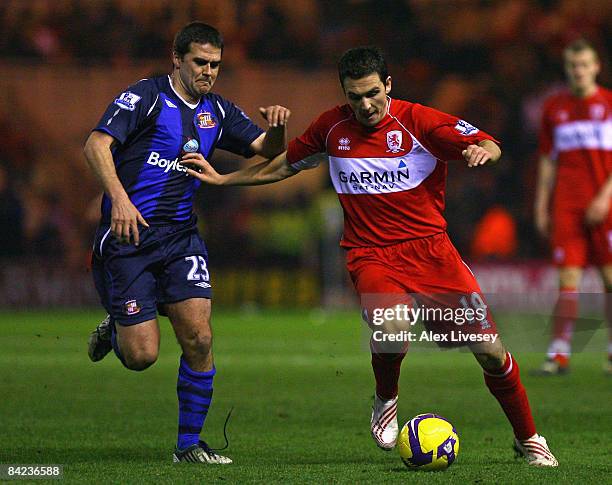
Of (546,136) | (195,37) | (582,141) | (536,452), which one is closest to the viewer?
(536,452)

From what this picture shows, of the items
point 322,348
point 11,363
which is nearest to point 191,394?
point 11,363

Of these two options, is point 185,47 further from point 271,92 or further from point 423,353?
point 271,92

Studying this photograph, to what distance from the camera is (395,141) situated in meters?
5.75

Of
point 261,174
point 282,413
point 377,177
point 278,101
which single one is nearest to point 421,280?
point 377,177

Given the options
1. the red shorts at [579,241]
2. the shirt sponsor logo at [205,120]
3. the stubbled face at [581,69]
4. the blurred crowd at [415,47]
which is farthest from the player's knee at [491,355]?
the blurred crowd at [415,47]

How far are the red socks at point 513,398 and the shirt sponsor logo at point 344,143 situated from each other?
4.26 feet

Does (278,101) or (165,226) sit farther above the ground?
(278,101)

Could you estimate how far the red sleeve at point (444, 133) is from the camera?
5449 mm

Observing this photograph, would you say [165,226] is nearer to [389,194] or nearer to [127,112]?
[127,112]

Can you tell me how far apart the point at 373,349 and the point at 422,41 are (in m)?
15.7

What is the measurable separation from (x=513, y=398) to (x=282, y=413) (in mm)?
2311

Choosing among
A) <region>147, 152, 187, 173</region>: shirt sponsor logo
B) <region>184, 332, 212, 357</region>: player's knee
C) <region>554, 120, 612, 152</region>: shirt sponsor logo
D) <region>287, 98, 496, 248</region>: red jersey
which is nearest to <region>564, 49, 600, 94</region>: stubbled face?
<region>554, 120, 612, 152</region>: shirt sponsor logo

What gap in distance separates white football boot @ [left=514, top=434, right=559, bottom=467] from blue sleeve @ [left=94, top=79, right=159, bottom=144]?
2.34m

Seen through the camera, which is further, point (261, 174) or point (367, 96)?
point (261, 174)
